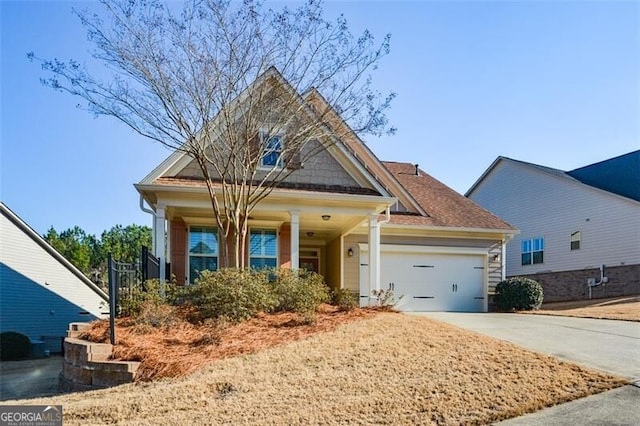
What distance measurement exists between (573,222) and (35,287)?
2258 centimetres

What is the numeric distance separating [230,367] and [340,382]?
152cm

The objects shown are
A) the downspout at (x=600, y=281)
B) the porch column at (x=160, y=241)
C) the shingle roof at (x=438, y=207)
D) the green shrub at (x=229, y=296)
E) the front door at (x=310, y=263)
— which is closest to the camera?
the green shrub at (x=229, y=296)

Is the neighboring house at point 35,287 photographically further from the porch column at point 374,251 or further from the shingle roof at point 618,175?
the shingle roof at point 618,175

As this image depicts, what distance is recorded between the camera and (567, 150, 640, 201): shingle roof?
853 inches

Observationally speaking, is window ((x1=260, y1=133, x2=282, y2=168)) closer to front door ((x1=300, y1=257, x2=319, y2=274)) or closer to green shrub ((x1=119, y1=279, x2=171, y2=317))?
green shrub ((x1=119, y1=279, x2=171, y2=317))

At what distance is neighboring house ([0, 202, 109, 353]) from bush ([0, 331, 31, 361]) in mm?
1374

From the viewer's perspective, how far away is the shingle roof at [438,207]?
1669 cm

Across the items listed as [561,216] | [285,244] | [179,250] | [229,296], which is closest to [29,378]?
[229,296]

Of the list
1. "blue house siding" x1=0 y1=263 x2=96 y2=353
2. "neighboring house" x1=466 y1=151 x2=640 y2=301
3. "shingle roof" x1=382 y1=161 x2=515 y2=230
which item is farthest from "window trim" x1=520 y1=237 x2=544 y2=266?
"blue house siding" x1=0 y1=263 x2=96 y2=353

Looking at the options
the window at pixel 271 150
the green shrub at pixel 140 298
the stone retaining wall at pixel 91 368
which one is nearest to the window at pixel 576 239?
the window at pixel 271 150

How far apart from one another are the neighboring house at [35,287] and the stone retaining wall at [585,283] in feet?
63.5

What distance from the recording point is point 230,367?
6.60 metres

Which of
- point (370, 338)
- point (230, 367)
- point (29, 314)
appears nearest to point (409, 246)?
point (370, 338)

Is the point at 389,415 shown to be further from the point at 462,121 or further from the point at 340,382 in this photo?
the point at 462,121
